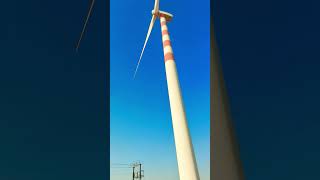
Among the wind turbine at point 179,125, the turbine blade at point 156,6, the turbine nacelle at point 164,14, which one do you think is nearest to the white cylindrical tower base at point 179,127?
the wind turbine at point 179,125

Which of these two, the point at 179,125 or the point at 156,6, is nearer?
the point at 179,125

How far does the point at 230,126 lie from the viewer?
443 cm

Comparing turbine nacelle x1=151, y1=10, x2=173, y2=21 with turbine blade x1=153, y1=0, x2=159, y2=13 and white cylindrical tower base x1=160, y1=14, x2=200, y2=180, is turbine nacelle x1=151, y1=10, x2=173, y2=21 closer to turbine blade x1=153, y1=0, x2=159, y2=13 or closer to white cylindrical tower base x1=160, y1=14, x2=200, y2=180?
turbine blade x1=153, y1=0, x2=159, y2=13

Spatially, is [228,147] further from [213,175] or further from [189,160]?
[189,160]

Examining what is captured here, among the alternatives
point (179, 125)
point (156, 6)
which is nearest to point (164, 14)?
point (156, 6)

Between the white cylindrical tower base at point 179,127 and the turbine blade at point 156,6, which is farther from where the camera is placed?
the turbine blade at point 156,6

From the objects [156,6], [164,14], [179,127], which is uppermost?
[156,6]

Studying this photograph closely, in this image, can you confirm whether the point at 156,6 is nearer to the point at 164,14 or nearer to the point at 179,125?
the point at 164,14

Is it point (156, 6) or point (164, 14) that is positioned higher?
point (156, 6)

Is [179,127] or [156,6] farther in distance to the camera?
[156,6]

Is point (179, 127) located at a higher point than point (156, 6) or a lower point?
lower

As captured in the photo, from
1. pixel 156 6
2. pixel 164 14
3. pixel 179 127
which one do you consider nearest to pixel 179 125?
pixel 179 127

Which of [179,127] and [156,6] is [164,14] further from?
[179,127]

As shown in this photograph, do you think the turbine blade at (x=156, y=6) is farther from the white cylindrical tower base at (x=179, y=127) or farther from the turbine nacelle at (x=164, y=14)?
the white cylindrical tower base at (x=179, y=127)
